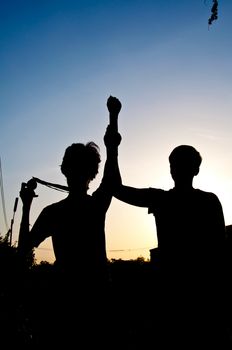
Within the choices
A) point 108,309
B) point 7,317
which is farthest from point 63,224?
point 7,317

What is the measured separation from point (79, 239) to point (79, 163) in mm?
617

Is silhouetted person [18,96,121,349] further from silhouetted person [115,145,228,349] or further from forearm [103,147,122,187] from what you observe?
silhouetted person [115,145,228,349]

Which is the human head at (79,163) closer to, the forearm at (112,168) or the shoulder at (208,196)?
the forearm at (112,168)

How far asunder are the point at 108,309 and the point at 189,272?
67 cm

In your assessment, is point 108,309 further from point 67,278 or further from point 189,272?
point 189,272

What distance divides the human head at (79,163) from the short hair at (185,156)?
0.66m

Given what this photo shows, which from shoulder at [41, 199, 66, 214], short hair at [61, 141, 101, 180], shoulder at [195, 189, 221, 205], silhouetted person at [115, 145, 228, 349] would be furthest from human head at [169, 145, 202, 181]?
shoulder at [41, 199, 66, 214]

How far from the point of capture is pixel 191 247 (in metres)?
2.75

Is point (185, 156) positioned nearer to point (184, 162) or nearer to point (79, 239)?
point (184, 162)

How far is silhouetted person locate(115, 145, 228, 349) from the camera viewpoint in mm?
2580

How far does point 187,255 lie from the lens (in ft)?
8.95

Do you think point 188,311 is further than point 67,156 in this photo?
No

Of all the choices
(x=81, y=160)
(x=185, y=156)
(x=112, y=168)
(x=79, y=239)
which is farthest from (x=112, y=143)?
(x=79, y=239)

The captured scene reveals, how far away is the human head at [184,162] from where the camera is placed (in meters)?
2.91
